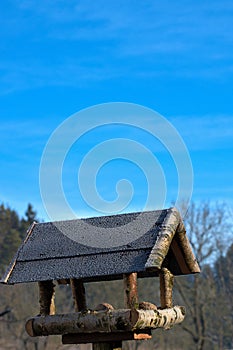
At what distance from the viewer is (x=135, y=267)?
7.56 m

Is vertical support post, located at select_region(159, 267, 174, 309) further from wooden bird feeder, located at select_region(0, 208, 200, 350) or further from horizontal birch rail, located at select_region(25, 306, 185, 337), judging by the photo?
horizontal birch rail, located at select_region(25, 306, 185, 337)

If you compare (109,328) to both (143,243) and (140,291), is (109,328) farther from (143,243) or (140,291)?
(140,291)

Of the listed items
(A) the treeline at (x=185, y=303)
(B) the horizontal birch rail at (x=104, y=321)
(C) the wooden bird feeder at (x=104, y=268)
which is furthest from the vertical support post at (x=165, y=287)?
(A) the treeline at (x=185, y=303)

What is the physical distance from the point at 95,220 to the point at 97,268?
37.0 inches

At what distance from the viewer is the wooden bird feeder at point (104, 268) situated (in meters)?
7.68

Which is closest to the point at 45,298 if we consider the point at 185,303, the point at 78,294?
the point at 78,294

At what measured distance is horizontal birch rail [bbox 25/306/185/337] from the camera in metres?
7.60

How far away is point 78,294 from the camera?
8.46m

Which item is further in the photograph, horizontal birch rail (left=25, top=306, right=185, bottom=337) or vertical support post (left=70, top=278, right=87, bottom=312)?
vertical support post (left=70, top=278, right=87, bottom=312)

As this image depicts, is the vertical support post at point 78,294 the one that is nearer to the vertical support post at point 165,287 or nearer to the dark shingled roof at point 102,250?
the dark shingled roof at point 102,250

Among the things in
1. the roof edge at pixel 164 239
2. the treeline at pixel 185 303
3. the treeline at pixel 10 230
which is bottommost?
the roof edge at pixel 164 239

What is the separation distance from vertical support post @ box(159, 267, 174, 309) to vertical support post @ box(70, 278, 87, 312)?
1008 millimetres

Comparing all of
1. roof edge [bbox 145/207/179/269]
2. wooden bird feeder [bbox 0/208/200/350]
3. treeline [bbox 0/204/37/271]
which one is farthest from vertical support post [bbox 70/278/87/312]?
treeline [bbox 0/204/37/271]

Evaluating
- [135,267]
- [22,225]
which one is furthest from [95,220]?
[22,225]
